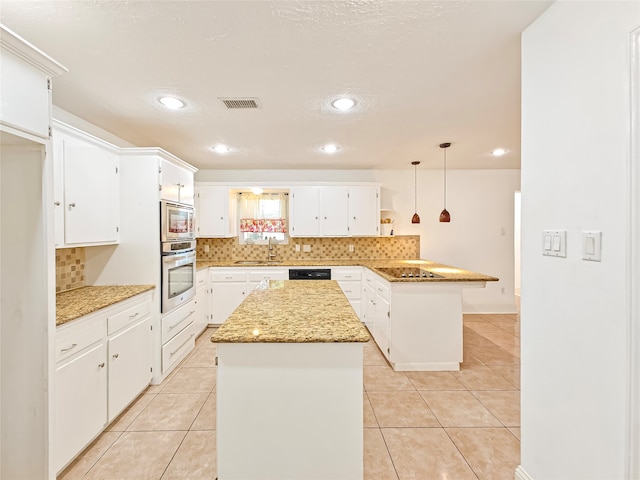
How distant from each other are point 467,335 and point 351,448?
3.16 meters

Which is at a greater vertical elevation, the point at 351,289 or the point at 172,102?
the point at 172,102

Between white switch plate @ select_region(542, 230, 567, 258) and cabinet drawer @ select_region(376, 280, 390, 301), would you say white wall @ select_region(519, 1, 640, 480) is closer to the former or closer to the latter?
white switch plate @ select_region(542, 230, 567, 258)

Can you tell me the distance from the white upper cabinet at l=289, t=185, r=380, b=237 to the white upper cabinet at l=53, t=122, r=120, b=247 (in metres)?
2.40

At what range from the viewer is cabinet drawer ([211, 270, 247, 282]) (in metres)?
4.23

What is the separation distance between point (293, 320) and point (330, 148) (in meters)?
2.58

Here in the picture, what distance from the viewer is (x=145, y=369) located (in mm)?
2537

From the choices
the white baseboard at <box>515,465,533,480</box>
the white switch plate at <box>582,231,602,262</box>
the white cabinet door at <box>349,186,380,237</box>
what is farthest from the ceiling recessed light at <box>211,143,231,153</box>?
the white baseboard at <box>515,465,533,480</box>

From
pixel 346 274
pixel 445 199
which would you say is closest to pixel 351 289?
pixel 346 274

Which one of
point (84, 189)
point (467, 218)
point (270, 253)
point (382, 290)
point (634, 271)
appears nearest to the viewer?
point (634, 271)

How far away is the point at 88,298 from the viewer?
218cm

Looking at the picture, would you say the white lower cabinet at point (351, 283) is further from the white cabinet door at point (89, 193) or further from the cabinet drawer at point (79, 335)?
the cabinet drawer at point (79, 335)

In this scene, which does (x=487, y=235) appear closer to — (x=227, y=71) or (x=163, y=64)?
(x=227, y=71)

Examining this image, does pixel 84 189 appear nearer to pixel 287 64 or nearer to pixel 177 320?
pixel 177 320

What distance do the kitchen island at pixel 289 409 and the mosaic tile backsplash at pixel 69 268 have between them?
73.1 inches
